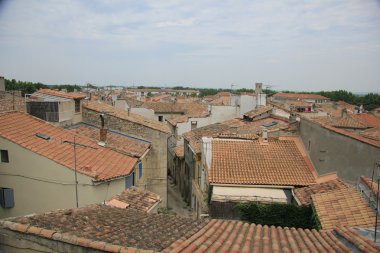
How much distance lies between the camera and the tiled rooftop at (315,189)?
38.2 feet

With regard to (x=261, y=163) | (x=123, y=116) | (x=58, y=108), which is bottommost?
(x=261, y=163)

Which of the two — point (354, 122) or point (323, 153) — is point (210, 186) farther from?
point (354, 122)

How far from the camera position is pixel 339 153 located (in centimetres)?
1259

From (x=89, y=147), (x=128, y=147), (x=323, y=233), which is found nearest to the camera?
(x=323, y=233)

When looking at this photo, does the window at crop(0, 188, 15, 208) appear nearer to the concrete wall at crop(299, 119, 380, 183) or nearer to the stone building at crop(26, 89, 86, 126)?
the stone building at crop(26, 89, 86, 126)

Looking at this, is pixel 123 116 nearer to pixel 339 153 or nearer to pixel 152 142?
pixel 152 142

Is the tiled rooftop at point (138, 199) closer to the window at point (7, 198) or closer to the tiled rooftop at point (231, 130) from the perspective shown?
the window at point (7, 198)

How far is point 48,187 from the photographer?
11586mm

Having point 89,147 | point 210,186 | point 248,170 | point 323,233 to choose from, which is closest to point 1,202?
point 89,147

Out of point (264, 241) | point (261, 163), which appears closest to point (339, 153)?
point (261, 163)

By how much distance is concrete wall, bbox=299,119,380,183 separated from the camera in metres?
11.2

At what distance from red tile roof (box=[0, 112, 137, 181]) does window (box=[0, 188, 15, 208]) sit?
1.86 m

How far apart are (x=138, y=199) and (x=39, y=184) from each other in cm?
362

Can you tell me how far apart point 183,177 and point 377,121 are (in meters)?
23.7
